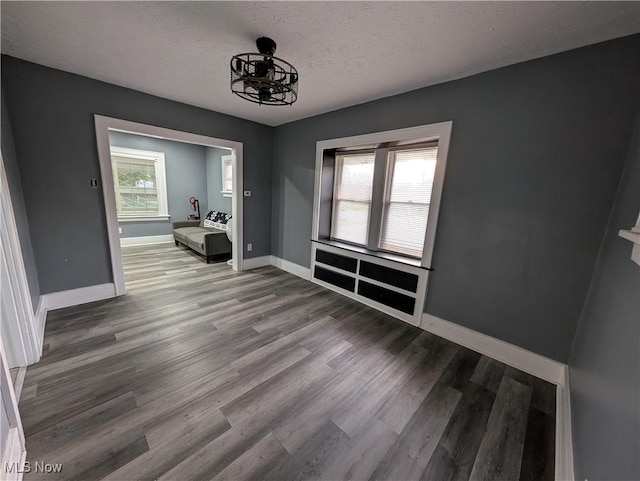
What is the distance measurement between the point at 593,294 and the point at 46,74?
196 inches

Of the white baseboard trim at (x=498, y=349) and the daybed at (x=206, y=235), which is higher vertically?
the daybed at (x=206, y=235)

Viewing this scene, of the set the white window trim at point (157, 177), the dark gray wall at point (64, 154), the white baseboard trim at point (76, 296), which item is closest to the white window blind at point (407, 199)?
the dark gray wall at point (64, 154)

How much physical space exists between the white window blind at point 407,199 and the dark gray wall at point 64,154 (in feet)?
9.52

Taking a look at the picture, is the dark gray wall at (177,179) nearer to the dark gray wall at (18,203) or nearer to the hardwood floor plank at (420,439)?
the dark gray wall at (18,203)

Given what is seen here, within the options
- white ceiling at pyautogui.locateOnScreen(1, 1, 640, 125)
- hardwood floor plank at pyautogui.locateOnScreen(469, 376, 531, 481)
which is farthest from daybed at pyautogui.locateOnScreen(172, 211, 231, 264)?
hardwood floor plank at pyautogui.locateOnScreen(469, 376, 531, 481)

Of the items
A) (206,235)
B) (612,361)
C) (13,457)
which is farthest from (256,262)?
(612,361)

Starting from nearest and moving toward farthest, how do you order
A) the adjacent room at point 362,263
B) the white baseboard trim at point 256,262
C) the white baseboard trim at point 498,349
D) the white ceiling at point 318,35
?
the adjacent room at point 362,263 < the white ceiling at point 318,35 < the white baseboard trim at point 498,349 < the white baseboard trim at point 256,262

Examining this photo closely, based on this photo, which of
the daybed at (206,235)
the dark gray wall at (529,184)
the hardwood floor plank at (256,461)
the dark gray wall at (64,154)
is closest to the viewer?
the hardwood floor plank at (256,461)

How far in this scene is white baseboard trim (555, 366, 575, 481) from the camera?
48.2 inches

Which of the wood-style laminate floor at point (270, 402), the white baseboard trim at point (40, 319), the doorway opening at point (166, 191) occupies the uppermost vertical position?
the doorway opening at point (166, 191)

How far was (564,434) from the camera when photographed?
1407 mm

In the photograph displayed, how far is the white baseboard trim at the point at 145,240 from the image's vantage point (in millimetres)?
5435

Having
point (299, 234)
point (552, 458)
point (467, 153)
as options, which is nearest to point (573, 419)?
point (552, 458)

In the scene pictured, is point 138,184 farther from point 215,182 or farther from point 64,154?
point 64,154
